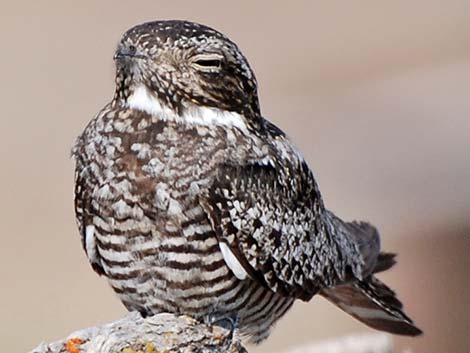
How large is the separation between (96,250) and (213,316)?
45 cm

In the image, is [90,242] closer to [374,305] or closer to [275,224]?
[275,224]

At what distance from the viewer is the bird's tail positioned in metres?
5.70

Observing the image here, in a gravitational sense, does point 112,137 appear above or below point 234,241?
above

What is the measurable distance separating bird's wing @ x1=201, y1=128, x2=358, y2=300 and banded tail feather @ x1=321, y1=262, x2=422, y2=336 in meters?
0.22

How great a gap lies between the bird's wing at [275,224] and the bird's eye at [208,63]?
12.8 inches

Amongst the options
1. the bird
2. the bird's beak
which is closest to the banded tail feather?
the bird

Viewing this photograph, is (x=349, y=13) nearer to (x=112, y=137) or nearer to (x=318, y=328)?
(x=318, y=328)

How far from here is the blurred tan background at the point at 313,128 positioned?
27.8ft

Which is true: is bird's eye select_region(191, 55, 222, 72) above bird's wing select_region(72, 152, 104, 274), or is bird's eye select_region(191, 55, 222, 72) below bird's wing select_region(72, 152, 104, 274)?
above

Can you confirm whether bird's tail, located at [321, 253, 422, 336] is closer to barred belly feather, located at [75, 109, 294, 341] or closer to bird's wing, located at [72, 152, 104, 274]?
barred belly feather, located at [75, 109, 294, 341]

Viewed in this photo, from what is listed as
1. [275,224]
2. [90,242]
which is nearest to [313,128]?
[275,224]

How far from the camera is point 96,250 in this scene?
5047mm

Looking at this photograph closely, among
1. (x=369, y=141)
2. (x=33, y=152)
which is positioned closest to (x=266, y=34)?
(x=369, y=141)

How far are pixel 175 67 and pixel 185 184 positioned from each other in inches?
15.0
